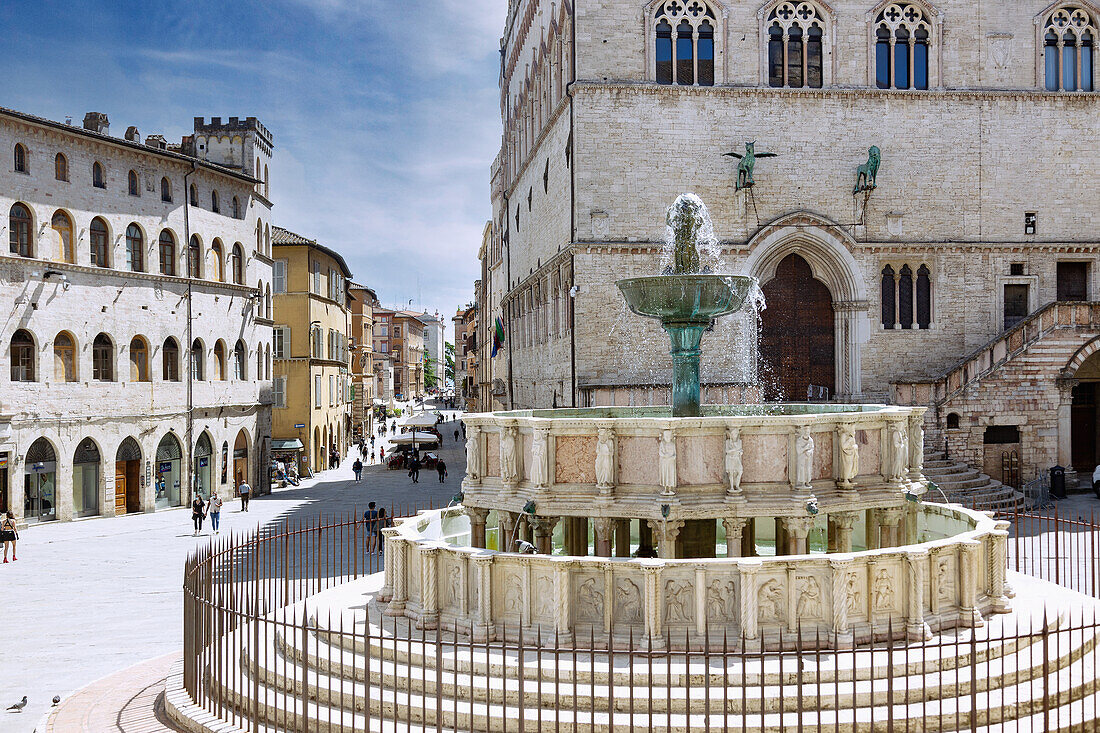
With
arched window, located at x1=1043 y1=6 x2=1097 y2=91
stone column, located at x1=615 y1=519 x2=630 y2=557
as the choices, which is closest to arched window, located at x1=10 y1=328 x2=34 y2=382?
stone column, located at x1=615 y1=519 x2=630 y2=557

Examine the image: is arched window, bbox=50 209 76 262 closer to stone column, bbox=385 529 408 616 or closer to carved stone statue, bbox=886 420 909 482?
stone column, bbox=385 529 408 616

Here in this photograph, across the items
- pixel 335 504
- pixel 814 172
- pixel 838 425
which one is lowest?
pixel 335 504

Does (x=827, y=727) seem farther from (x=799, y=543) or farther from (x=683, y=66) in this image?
(x=683, y=66)

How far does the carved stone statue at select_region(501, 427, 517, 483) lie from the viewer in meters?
11.0

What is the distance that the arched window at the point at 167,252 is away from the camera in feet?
105

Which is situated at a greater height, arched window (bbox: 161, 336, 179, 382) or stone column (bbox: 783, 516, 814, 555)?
arched window (bbox: 161, 336, 179, 382)

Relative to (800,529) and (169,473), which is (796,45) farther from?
(169,473)

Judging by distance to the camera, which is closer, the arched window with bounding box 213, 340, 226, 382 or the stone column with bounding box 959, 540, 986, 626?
the stone column with bounding box 959, 540, 986, 626

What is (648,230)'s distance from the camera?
28766 mm

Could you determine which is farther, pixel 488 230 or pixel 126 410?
pixel 488 230

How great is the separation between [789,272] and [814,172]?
3214mm

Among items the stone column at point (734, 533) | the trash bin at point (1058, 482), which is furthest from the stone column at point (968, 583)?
the trash bin at point (1058, 482)

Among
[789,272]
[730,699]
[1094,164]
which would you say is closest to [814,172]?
[789,272]

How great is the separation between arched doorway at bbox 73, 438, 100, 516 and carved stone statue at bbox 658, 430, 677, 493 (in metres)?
24.3
